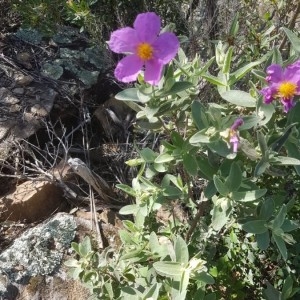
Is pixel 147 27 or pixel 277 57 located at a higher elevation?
pixel 147 27

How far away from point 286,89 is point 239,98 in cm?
17

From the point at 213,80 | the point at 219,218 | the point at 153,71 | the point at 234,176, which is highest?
the point at 153,71

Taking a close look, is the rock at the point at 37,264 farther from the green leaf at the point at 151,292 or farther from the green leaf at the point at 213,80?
the green leaf at the point at 213,80

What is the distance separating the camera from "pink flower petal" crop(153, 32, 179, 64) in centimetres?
126

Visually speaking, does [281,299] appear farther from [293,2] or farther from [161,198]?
[293,2]

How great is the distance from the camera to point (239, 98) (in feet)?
4.78

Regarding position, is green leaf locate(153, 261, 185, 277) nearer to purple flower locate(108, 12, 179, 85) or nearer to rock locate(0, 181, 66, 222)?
purple flower locate(108, 12, 179, 85)

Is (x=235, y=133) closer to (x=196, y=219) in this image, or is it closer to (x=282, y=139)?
(x=282, y=139)

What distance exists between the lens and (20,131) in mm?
2676

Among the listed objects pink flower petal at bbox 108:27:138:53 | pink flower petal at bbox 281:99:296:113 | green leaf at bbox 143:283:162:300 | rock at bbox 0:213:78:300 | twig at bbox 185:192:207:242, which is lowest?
rock at bbox 0:213:78:300

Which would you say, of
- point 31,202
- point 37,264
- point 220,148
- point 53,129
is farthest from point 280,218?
point 53,129

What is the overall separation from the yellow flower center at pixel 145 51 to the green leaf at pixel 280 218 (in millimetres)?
590

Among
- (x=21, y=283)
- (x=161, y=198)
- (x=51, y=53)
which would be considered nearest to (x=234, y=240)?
(x=161, y=198)

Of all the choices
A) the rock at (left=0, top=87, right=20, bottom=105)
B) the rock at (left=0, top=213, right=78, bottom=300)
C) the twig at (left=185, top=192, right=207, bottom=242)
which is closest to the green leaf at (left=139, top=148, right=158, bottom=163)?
the twig at (left=185, top=192, right=207, bottom=242)
